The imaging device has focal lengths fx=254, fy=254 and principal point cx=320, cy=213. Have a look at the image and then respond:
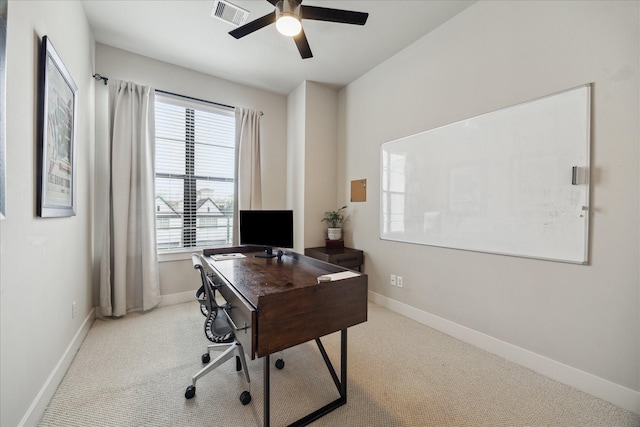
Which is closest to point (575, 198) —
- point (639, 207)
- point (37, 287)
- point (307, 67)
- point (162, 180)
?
point (639, 207)

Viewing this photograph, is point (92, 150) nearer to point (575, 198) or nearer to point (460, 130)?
point (460, 130)

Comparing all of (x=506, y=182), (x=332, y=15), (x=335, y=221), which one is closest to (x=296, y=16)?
(x=332, y=15)

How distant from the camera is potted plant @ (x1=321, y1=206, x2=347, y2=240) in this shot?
365cm

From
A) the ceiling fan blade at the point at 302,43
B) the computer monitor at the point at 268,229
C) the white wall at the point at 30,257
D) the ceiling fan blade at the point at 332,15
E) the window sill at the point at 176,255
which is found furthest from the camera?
the window sill at the point at 176,255

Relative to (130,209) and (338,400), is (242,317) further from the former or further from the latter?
(130,209)

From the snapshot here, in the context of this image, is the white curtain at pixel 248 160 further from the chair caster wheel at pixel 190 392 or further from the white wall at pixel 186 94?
the chair caster wheel at pixel 190 392

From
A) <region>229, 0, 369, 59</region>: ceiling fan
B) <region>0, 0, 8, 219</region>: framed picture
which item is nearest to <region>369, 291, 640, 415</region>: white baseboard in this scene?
<region>229, 0, 369, 59</region>: ceiling fan

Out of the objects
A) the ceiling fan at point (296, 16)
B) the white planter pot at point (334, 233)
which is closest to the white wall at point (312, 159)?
the white planter pot at point (334, 233)

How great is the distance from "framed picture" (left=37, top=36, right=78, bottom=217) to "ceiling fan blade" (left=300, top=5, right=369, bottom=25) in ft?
5.48

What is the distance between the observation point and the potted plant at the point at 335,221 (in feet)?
12.0

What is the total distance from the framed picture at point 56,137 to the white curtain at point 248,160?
1755mm

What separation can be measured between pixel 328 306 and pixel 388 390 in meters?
0.89

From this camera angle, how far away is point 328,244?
366cm

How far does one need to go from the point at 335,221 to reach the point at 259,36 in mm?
2436
